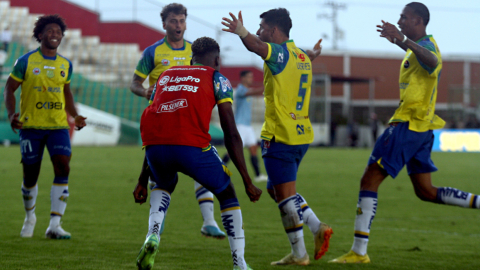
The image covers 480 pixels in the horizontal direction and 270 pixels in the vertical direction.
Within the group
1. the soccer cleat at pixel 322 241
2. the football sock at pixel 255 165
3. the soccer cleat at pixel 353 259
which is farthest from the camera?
the football sock at pixel 255 165

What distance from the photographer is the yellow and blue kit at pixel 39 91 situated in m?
6.12

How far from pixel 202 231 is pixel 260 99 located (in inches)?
1231

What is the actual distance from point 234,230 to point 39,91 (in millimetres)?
3096

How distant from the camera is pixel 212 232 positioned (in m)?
6.23

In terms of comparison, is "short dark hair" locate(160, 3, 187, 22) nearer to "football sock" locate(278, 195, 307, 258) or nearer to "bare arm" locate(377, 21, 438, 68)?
"bare arm" locate(377, 21, 438, 68)

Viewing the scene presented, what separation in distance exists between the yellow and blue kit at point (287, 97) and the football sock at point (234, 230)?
0.92 m

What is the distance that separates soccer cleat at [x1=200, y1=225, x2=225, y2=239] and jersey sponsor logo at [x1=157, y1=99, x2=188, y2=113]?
2.42 m

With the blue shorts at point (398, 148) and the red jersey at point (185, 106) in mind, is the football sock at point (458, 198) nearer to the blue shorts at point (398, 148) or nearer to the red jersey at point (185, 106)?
the blue shorts at point (398, 148)

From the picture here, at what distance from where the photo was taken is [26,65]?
6137mm

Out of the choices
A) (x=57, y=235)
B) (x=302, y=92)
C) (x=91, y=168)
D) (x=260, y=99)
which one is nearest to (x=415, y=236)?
(x=302, y=92)

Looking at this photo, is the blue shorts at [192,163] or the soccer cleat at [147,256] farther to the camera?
the blue shorts at [192,163]

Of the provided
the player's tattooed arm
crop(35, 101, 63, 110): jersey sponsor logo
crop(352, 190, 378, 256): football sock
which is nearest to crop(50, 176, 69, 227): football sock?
crop(35, 101, 63, 110): jersey sponsor logo

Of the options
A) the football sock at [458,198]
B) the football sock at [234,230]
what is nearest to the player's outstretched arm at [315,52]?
the football sock at [458,198]

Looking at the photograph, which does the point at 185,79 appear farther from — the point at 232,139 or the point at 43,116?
the point at 43,116
